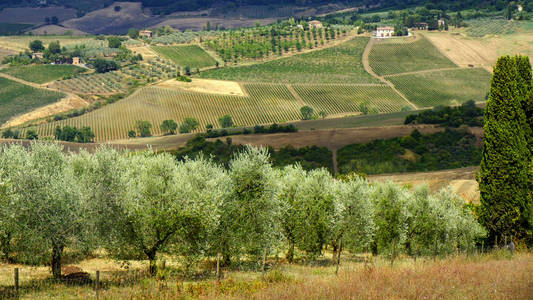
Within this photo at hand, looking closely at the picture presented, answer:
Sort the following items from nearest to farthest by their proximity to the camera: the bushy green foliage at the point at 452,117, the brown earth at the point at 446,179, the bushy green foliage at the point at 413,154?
the brown earth at the point at 446,179 → the bushy green foliage at the point at 413,154 → the bushy green foliage at the point at 452,117

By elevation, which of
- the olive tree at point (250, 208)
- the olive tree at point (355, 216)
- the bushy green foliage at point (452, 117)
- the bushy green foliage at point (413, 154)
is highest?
the olive tree at point (250, 208)

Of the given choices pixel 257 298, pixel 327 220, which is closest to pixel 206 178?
pixel 327 220

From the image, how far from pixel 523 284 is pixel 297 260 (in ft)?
86.3

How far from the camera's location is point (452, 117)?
498 ft

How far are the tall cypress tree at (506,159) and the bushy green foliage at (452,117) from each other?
4290 inches

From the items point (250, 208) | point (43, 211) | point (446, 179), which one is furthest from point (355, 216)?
point (446, 179)

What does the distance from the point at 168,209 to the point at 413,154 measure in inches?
4058

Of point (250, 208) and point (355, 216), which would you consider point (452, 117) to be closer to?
point (355, 216)

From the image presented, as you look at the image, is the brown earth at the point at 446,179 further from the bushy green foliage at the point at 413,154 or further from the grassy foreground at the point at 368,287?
the grassy foreground at the point at 368,287

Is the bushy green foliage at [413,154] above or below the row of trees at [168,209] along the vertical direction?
below

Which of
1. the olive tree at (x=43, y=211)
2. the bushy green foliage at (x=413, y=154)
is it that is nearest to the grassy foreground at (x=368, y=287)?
the olive tree at (x=43, y=211)

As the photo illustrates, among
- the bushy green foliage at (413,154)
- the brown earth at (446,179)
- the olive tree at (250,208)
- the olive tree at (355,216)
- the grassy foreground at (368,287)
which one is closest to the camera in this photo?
the grassy foreground at (368,287)

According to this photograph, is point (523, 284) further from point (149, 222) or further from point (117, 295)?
point (149, 222)

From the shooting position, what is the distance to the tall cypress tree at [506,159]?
40156 mm
